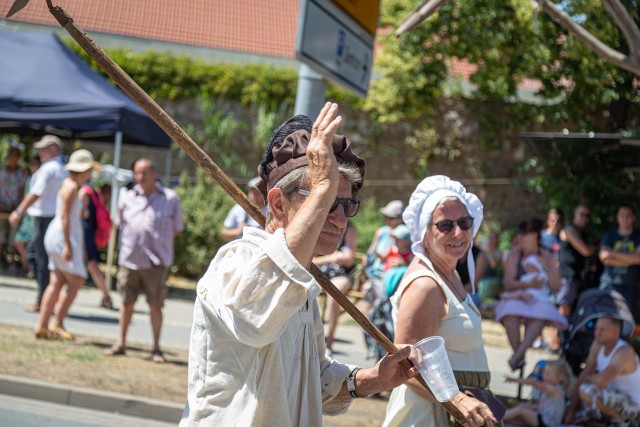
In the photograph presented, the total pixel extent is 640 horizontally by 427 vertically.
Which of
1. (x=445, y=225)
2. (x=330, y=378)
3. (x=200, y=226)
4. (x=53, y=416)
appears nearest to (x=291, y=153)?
(x=330, y=378)

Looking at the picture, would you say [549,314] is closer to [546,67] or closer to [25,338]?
[25,338]

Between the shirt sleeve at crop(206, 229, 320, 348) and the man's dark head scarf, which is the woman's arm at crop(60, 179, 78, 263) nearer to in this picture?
the man's dark head scarf

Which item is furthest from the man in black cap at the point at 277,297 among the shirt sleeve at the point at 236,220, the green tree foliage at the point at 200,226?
the green tree foliage at the point at 200,226

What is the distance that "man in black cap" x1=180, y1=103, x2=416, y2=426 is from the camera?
238 centimetres

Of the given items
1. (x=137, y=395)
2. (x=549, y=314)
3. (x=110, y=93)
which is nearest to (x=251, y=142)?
(x=110, y=93)

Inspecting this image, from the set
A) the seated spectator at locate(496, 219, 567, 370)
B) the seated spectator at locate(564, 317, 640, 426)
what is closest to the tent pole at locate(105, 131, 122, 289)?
the seated spectator at locate(496, 219, 567, 370)

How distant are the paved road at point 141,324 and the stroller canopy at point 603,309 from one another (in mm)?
1778

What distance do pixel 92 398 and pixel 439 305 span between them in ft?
A: 15.4

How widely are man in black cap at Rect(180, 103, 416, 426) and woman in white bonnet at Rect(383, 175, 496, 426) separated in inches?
35.6

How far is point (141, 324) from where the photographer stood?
1240 centimetres

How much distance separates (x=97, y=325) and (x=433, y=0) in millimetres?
6377

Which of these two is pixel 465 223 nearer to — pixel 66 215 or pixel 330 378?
pixel 330 378

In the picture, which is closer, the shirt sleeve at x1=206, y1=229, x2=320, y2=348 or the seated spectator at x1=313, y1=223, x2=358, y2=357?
the shirt sleeve at x1=206, y1=229, x2=320, y2=348

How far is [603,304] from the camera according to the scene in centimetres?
827
